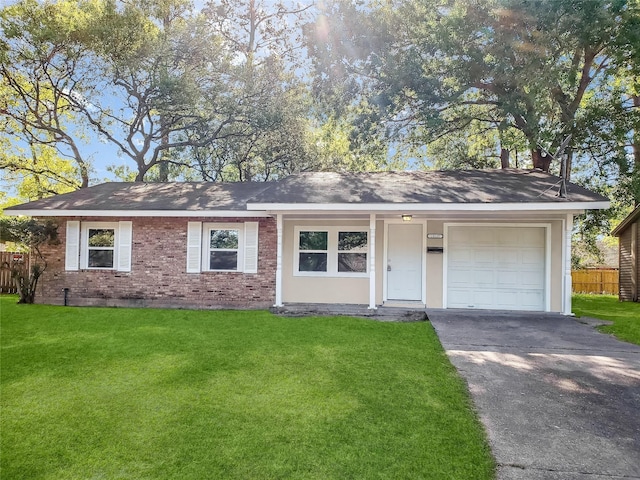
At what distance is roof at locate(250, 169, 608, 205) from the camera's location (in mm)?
8438

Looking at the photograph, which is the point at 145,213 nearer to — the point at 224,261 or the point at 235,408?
the point at 224,261

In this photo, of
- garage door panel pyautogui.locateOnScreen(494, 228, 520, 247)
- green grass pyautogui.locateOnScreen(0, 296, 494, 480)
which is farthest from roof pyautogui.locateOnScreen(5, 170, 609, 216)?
green grass pyautogui.locateOnScreen(0, 296, 494, 480)

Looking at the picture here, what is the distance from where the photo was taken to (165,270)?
34.0 feet

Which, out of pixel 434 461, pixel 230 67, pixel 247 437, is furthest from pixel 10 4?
pixel 434 461

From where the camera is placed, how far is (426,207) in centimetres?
834

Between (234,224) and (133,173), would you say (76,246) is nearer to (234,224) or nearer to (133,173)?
(234,224)

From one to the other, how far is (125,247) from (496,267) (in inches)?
374

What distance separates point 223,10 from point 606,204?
2153cm

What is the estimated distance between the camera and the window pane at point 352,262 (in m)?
9.88

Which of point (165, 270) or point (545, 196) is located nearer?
point (545, 196)

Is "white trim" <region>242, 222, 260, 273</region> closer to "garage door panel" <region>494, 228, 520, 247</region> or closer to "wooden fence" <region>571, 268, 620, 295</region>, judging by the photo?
"garage door panel" <region>494, 228, 520, 247</region>

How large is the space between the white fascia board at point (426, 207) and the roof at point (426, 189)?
0.33ft

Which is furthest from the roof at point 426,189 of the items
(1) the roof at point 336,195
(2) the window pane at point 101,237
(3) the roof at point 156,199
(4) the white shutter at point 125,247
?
(2) the window pane at point 101,237

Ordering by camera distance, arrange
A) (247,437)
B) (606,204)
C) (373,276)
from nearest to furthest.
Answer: (247,437)
(606,204)
(373,276)
